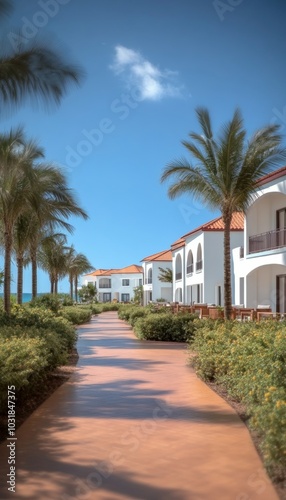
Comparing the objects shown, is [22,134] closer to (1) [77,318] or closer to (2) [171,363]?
(2) [171,363]

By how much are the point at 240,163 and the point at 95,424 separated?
1234 cm

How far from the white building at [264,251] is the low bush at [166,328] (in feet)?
17.7

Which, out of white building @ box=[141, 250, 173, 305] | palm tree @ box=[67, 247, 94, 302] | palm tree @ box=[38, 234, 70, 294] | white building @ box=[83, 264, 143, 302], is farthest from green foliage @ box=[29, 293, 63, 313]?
white building @ box=[83, 264, 143, 302]

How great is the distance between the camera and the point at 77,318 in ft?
99.6

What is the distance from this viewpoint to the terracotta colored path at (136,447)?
14.8 feet

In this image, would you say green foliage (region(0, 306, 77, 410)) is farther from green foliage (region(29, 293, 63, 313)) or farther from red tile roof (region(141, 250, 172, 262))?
red tile roof (region(141, 250, 172, 262))

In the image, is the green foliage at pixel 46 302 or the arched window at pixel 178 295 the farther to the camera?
the arched window at pixel 178 295

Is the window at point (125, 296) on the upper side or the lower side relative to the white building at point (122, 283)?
lower

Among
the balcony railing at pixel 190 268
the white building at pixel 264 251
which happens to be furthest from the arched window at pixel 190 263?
the white building at pixel 264 251

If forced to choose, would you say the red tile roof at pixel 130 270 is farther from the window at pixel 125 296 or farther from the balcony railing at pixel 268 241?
the balcony railing at pixel 268 241

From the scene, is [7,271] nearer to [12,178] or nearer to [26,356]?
[12,178]

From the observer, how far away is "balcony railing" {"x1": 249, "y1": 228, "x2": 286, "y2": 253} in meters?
22.2

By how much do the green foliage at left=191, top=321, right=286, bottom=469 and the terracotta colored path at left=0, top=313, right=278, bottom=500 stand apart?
1.07ft

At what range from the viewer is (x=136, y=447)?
18.7 feet
